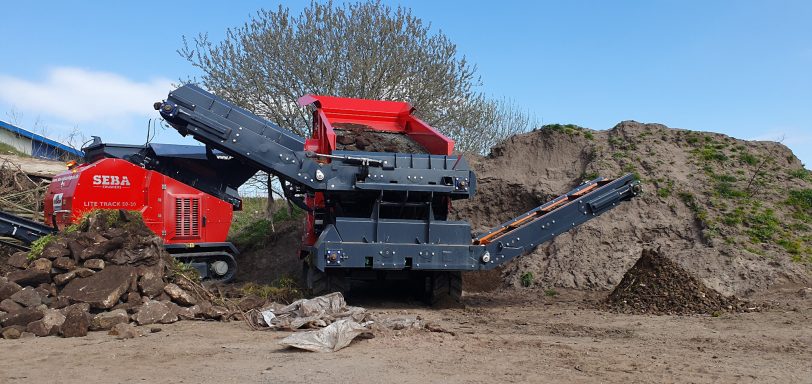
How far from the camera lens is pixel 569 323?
28.8 feet

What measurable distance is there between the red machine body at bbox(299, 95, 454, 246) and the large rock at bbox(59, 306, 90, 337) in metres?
3.58

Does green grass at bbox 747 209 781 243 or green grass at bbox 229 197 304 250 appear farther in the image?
green grass at bbox 229 197 304 250

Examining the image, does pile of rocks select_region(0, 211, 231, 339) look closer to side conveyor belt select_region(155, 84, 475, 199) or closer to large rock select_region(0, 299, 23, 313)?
large rock select_region(0, 299, 23, 313)

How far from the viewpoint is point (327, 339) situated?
22.0 ft

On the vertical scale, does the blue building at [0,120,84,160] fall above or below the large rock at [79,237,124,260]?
above

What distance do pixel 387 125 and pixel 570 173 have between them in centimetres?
429

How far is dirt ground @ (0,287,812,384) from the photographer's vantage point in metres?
5.71

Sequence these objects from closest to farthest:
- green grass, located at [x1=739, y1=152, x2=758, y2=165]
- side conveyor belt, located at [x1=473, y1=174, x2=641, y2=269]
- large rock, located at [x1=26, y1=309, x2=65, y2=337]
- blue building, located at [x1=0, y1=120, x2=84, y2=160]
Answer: large rock, located at [x1=26, y1=309, x2=65, y2=337]
side conveyor belt, located at [x1=473, y1=174, x2=641, y2=269]
green grass, located at [x1=739, y1=152, x2=758, y2=165]
blue building, located at [x1=0, y1=120, x2=84, y2=160]

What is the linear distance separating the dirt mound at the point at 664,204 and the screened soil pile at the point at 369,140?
3.11m

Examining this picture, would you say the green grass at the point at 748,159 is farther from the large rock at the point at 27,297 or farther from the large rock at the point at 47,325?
the large rock at the point at 27,297

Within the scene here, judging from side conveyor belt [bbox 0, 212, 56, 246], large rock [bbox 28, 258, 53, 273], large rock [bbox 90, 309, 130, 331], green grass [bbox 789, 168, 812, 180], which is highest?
green grass [bbox 789, 168, 812, 180]

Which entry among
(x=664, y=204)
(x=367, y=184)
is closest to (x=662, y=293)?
(x=664, y=204)

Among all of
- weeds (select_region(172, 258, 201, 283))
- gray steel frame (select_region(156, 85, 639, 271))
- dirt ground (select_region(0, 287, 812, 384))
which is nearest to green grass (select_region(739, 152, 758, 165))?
dirt ground (select_region(0, 287, 812, 384))

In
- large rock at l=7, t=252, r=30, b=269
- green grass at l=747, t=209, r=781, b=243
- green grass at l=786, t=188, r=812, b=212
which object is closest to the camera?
large rock at l=7, t=252, r=30, b=269
